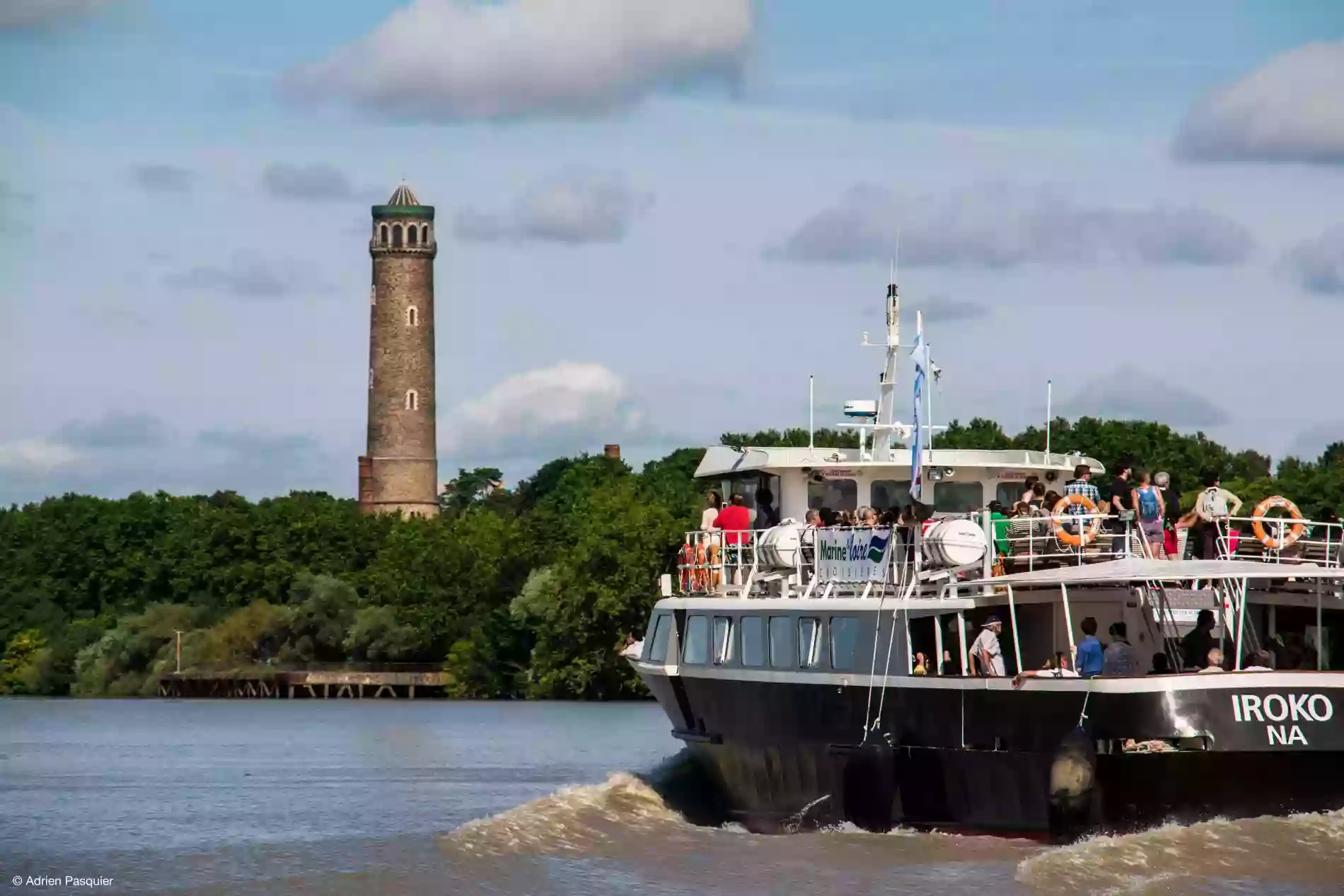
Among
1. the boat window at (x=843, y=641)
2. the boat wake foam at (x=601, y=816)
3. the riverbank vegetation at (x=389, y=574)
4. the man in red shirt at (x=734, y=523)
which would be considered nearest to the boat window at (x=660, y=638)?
the boat wake foam at (x=601, y=816)

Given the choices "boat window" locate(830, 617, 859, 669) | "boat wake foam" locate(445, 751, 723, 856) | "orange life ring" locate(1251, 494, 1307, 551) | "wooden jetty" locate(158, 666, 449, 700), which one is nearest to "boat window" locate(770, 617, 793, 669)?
"boat window" locate(830, 617, 859, 669)

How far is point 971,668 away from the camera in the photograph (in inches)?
1270

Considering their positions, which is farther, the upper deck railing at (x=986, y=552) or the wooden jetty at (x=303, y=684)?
the wooden jetty at (x=303, y=684)

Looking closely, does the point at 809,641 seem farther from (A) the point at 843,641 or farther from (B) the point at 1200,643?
(B) the point at 1200,643

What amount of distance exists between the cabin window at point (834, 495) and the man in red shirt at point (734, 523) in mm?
1083

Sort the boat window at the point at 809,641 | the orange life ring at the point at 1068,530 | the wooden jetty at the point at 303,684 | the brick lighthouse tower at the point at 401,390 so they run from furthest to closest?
1. the brick lighthouse tower at the point at 401,390
2. the wooden jetty at the point at 303,684
3. the boat window at the point at 809,641
4. the orange life ring at the point at 1068,530

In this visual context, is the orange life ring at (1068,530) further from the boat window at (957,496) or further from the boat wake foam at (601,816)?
the boat wake foam at (601,816)

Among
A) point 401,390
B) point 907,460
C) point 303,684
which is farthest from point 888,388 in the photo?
point 401,390

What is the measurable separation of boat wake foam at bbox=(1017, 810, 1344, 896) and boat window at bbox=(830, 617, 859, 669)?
206 inches

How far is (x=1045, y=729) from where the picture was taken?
3041cm

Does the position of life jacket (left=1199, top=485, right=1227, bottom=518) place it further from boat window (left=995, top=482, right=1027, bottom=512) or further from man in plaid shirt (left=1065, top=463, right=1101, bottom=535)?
boat window (left=995, top=482, right=1027, bottom=512)

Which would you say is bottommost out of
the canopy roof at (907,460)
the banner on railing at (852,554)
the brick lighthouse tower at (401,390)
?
the banner on railing at (852,554)

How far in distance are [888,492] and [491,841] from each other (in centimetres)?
848

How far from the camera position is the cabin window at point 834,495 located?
39281 mm
